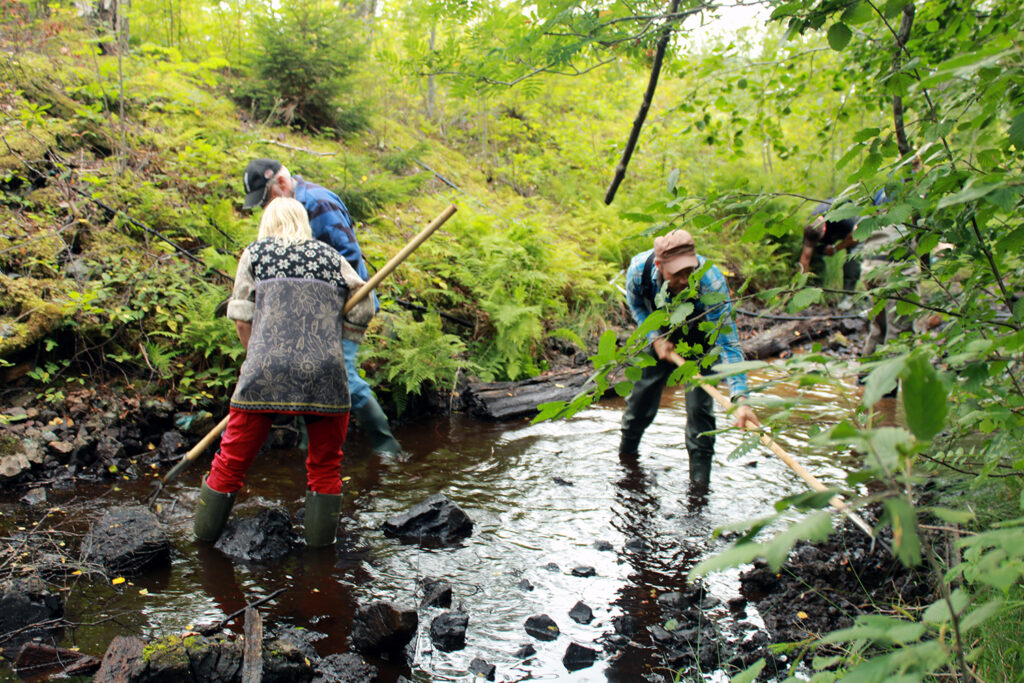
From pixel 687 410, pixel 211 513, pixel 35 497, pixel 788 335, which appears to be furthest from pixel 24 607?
pixel 788 335

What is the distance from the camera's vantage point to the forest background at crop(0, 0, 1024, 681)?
5.28 ft

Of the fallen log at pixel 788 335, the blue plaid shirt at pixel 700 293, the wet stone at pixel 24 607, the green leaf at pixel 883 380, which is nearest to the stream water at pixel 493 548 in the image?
the wet stone at pixel 24 607

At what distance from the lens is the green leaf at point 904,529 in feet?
2.79

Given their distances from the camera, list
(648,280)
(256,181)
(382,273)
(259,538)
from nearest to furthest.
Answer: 1. (259,538)
2. (382,273)
3. (256,181)
4. (648,280)

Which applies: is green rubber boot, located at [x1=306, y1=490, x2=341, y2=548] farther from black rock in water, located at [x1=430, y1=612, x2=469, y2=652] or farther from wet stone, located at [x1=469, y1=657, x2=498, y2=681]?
wet stone, located at [x1=469, y1=657, x2=498, y2=681]

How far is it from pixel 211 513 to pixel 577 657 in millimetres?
2483

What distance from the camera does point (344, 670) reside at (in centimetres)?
287

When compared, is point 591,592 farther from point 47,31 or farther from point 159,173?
point 47,31

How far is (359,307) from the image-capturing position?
4121mm

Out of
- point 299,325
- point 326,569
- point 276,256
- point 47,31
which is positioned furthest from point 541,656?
point 47,31

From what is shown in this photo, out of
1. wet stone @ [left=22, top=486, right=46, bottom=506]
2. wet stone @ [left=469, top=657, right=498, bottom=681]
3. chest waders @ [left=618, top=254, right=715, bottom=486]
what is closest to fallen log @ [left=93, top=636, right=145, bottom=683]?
wet stone @ [left=469, top=657, right=498, bottom=681]

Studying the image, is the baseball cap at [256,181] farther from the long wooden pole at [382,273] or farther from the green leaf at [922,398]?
the green leaf at [922,398]

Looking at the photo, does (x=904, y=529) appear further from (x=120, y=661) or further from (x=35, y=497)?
(x=35, y=497)

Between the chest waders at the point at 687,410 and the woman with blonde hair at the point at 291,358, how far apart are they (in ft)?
7.65
